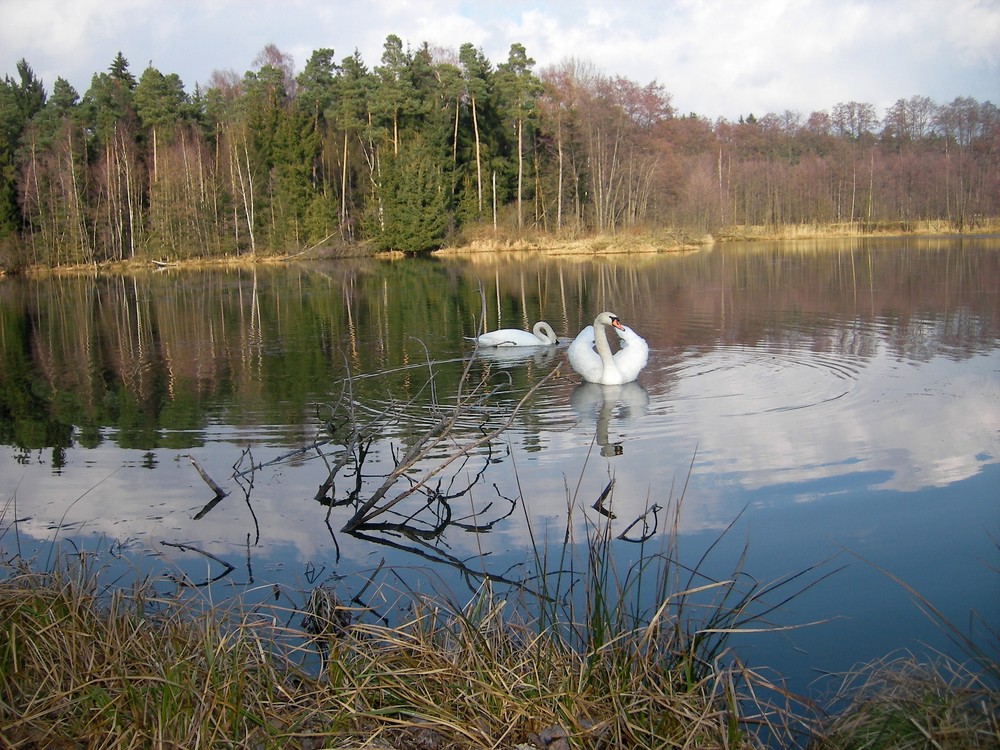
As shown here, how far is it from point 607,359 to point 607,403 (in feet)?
3.51

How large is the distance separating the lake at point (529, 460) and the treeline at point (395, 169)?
103 ft

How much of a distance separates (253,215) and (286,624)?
154 ft

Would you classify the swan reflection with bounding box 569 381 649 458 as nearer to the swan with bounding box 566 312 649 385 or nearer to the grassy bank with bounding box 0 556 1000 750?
the swan with bounding box 566 312 649 385

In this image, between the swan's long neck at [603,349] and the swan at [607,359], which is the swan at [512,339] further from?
the swan's long neck at [603,349]

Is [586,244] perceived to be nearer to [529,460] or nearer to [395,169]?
[395,169]

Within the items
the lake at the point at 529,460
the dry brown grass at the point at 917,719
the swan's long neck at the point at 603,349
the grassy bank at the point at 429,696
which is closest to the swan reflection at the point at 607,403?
Result: the lake at the point at 529,460

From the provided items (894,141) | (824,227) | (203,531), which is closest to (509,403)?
(203,531)

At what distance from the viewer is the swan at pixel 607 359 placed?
33.0ft

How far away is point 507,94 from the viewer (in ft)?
154

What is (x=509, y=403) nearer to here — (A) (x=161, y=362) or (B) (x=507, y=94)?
(A) (x=161, y=362)

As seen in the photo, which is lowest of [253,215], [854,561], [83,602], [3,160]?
[854,561]

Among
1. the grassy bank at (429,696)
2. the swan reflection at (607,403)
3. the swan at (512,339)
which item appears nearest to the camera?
the grassy bank at (429,696)

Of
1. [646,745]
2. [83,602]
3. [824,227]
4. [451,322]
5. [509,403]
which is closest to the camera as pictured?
[646,745]

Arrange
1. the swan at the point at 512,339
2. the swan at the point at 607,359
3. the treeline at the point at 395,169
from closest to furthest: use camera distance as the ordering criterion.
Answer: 1. the swan at the point at 607,359
2. the swan at the point at 512,339
3. the treeline at the point at 395,169
